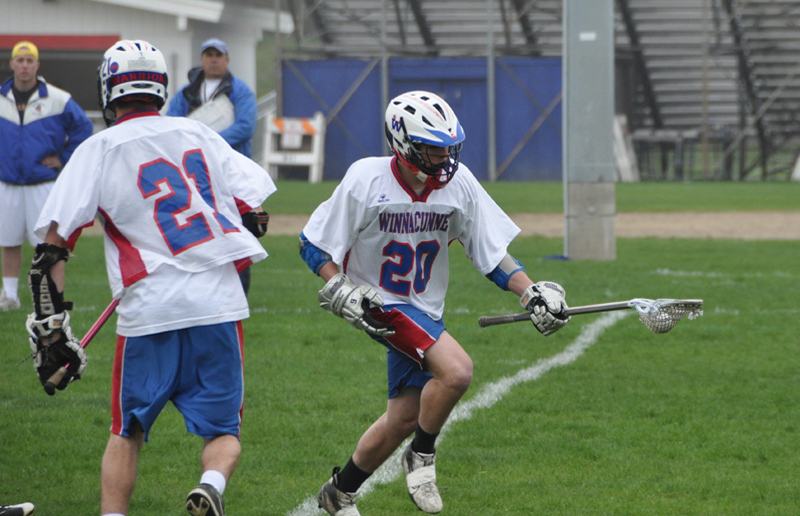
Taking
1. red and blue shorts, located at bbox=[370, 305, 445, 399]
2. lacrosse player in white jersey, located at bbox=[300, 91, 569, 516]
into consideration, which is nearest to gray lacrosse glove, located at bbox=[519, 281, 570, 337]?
lacrosse player in white jersey, located at bbox=[300, 91, 569, 516]

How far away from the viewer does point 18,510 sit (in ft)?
13.7

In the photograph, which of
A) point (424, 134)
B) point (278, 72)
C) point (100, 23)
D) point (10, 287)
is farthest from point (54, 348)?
point (100, 23)

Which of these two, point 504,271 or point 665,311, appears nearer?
point 665,311

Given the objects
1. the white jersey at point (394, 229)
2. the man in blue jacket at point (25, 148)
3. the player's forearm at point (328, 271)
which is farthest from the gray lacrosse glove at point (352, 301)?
the man in blue jacket at point (25, 148)

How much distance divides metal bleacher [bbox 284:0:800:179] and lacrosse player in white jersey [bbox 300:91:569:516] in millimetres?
23944

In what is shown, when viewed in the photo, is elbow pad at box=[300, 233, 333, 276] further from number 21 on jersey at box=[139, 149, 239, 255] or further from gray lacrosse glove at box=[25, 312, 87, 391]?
gray lacrosse glove at box=[25, 312, 87, 391]

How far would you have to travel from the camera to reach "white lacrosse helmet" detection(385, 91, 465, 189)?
414 centimetres

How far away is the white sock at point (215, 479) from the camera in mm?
3477

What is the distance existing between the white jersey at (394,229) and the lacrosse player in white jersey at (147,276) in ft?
2.28

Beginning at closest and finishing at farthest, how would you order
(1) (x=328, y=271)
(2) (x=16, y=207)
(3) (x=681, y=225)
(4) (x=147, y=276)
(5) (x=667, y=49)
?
(4) (x=147, y=276) → (1) (x=328, y=271) → (2) (x=16, y=207) → (3) (x=681, y=225) → (5) (x=667, y=49)

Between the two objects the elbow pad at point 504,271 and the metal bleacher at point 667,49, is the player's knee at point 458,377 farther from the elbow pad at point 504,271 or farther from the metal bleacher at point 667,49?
the metal bleacher at point 667,49

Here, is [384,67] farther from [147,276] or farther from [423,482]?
[147,276]

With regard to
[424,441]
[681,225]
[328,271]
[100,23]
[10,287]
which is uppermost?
[100,23]

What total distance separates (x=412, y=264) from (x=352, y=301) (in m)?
0.45
